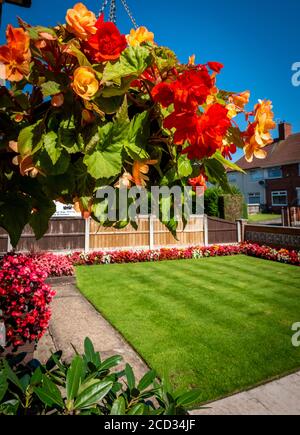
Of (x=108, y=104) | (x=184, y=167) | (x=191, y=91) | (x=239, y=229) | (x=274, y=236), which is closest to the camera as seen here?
(x=191, y=91)

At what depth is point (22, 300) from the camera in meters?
4.55

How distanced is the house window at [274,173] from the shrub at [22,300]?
129ft

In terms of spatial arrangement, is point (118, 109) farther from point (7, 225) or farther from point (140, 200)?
point (7, 225)

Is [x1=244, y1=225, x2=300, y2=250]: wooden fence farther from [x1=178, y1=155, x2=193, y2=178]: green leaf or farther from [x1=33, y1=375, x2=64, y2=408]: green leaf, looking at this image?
[x1=178, y1=155, x2=193, y2=178]: green leaf

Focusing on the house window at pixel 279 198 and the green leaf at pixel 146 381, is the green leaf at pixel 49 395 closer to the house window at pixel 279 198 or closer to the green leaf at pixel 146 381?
the green leaf at pixel 146 381

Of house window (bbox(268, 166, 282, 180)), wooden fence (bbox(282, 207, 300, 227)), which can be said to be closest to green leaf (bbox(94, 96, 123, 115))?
wooden fence (bbox(282, 207, 300, 227))

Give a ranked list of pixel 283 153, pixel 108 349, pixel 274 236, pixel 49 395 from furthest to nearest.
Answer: pixel 283 153 → pixel 274 236 → pixel 108 349 → pixel 49 395

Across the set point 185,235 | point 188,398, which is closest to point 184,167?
point 188,398

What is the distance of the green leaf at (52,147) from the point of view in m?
0.78

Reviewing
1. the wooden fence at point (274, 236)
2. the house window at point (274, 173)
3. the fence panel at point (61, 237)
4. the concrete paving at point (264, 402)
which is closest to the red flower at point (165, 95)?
the concrete paving at point (264, 402)

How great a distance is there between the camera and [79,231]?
14930mm

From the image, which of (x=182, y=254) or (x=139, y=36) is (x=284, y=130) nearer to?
(x=182, y=254)

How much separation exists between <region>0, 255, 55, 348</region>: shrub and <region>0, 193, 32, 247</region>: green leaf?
3857 mm

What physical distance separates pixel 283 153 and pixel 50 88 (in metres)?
43.3
